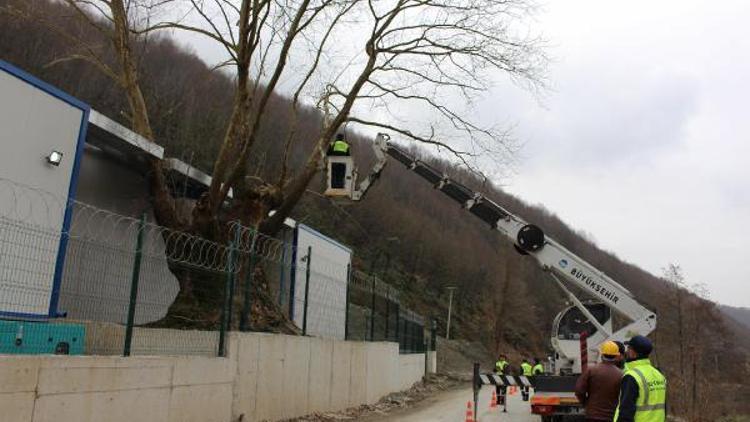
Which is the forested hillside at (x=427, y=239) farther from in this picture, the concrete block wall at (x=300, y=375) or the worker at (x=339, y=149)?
the concrete block wall at (x=300, y=375)

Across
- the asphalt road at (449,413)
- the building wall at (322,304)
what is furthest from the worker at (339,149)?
the asphalt road at (449,413)

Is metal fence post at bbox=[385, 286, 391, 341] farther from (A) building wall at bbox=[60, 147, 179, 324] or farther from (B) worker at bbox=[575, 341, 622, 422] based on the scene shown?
(B) worker at bbox=[575, 341, 622, 422]

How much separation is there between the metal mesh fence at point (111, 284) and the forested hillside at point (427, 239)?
455 cm

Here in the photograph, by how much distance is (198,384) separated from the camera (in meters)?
9.77

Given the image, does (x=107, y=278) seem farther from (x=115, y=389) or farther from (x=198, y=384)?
(x=198, y=384)

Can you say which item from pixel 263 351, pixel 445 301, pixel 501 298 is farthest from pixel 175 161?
pixel 445 301

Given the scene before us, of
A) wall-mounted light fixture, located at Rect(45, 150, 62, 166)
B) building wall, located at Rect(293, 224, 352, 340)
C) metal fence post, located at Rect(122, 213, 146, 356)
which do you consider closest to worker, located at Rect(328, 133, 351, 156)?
building wall, located at Rect(293, 224, 352, 340)

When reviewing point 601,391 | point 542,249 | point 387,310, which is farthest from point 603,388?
point 387,310

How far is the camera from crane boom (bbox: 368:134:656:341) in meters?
15.3

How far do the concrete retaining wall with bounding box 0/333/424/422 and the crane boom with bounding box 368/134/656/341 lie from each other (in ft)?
13.7

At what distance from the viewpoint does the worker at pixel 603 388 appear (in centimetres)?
736

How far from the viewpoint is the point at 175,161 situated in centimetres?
1628

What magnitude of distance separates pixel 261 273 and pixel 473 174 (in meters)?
6.08

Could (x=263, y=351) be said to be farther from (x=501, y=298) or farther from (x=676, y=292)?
(x=501, y=298)
